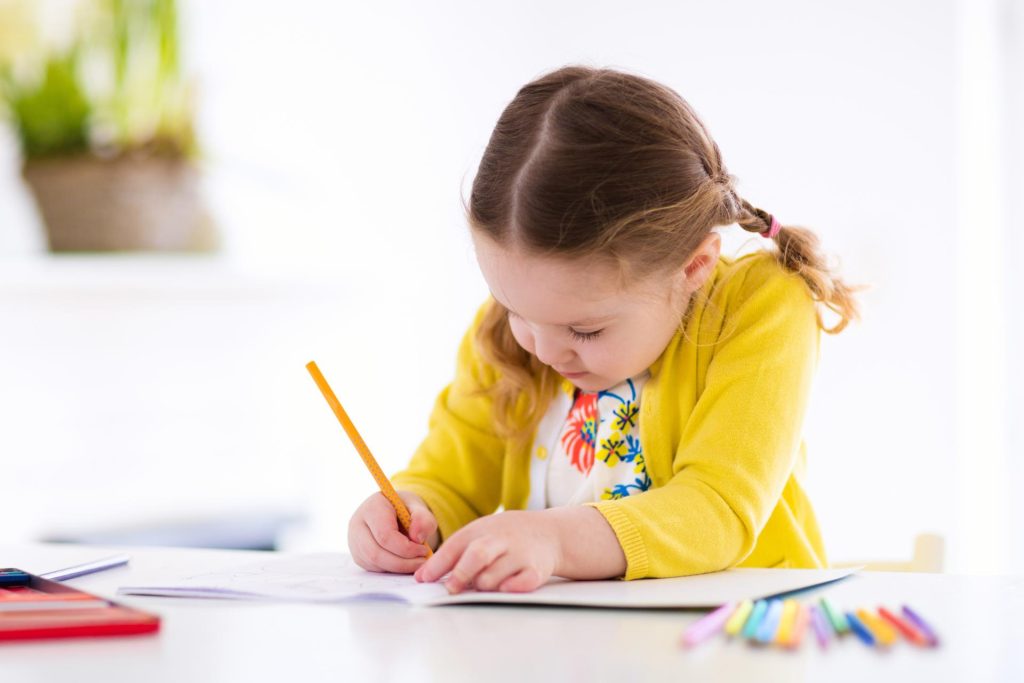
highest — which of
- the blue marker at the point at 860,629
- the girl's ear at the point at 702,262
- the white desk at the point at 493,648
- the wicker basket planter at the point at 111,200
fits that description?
the wicker basket planter at the point at 111,200

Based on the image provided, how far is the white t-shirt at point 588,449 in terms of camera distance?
93 centimetres

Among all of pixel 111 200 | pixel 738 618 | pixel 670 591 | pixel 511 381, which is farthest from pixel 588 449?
pixel 111 200

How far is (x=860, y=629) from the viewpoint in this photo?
53 cm

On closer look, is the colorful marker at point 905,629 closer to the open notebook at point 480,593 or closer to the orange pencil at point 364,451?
the open notebook at point 480,593

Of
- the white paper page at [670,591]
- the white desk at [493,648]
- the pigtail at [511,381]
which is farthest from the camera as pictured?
the pigtail at [511,381]

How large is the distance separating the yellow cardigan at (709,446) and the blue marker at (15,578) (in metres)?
0.35

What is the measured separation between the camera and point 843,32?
2.24 meters

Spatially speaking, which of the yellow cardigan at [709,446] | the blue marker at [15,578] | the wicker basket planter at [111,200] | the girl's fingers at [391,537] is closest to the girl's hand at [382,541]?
the girl's fingers at [391,537]

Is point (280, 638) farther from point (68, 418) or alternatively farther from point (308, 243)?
point (308, 243)

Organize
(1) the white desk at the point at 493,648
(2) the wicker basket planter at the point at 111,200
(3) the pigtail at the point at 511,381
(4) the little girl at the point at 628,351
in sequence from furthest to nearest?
(2) the wicker basket planter at the point at 111,200, (3) the pigtail at the point at 511,381, (4) the little girl at the point at 628,351, (1) the white desk at the point at 493,648

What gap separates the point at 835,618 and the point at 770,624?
38 mm

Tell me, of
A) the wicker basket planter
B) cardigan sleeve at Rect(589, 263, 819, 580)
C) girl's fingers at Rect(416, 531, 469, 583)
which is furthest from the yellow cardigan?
the wicker basket planter

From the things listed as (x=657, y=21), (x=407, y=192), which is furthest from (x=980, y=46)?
(x=407, y=192)

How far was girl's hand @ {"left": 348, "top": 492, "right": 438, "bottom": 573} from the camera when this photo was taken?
78 centimetres
